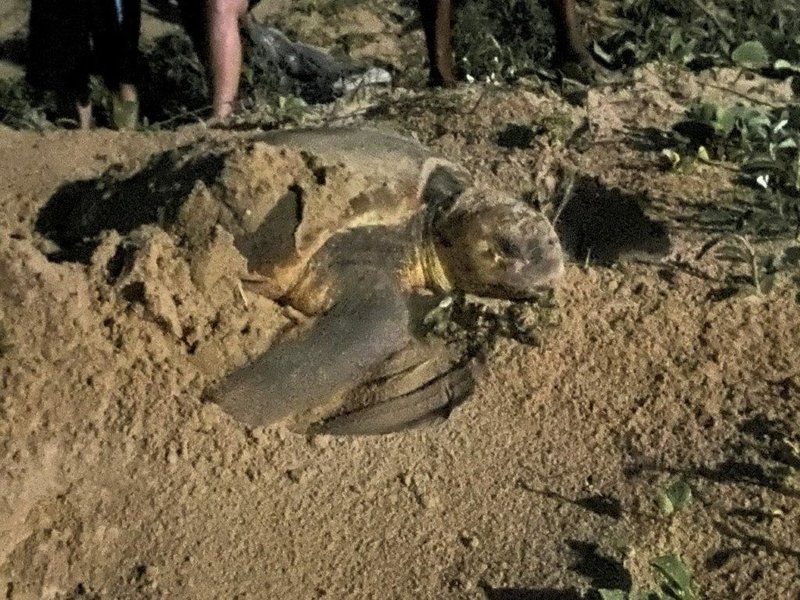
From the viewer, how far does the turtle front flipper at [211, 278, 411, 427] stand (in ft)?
6.50

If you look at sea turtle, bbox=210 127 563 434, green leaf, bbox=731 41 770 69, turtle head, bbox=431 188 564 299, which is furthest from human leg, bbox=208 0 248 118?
green leaf, bbox=731 41 770 69

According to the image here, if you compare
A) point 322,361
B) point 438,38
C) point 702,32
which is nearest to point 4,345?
point 322,361

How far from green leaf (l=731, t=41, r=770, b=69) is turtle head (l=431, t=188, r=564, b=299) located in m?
1.27

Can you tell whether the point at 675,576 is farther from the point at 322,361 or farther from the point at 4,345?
the point at 4,345

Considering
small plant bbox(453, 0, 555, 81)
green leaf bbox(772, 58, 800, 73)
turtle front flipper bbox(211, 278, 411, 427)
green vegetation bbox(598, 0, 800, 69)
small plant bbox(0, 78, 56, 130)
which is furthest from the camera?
small plant bbox(453, 0, 555, 81)

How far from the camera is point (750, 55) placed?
3150 mm

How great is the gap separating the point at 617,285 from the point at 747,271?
340 millimetres

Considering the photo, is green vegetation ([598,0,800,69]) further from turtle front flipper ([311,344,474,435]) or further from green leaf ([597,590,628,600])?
green leaf ([597,590,628,600])

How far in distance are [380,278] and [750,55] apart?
1706mm

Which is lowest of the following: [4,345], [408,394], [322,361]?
[408,394]

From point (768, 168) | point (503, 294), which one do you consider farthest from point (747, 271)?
point (503, 294)

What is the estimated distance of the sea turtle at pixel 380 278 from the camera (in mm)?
2047

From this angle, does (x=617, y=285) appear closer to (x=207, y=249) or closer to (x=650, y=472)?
(x=650, y=472)

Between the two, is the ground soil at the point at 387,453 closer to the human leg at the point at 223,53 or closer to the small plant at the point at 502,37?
the human leg at the point at 223,53
